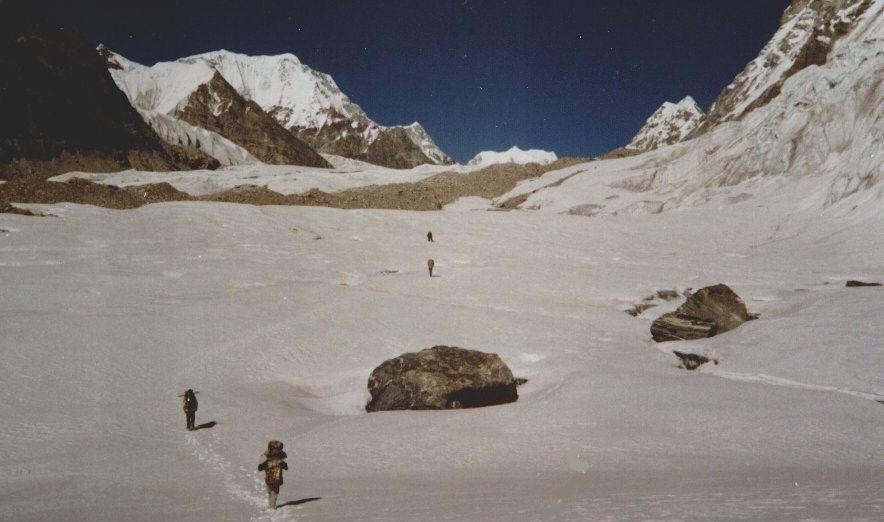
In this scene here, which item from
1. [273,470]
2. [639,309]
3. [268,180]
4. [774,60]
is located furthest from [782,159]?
[774,60]

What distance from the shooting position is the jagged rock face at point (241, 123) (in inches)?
6722

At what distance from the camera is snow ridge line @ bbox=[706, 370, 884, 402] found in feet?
33.7

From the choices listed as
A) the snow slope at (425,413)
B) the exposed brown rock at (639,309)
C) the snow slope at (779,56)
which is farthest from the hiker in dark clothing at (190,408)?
the snow slope at (779,56)

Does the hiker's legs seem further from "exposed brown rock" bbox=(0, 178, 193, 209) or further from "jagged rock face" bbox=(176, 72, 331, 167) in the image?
"jagged rock face" bbox=(176, 72, 331, 167)

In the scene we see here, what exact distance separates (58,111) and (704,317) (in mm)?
134706

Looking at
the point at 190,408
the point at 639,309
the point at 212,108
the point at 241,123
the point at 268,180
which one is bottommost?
the point at 190,408

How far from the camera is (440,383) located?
39.0 feet

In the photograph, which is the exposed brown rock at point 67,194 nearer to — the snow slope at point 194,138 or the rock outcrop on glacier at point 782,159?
the rock outcrop on glacier at point 782,159

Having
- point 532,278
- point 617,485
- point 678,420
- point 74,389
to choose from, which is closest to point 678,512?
point 617,485

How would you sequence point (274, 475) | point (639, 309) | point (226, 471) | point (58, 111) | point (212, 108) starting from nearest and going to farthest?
1. point (274, 475)
2. point (226, 471)
3. point (639, 309)
4. point (58, 111)
5. point (212, 108)

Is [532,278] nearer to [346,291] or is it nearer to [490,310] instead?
[490,310]

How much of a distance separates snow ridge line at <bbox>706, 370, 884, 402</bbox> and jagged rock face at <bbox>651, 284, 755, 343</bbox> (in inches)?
120

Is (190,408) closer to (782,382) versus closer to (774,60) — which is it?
(782,382)

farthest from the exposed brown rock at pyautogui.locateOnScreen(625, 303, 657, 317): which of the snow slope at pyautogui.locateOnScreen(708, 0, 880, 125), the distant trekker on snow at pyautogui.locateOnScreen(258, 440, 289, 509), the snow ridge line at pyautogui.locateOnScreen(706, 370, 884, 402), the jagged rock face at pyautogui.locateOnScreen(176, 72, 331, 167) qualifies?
the jagged rock face at pyautogui.locateOnScreen(176, 72, 331, 167)
